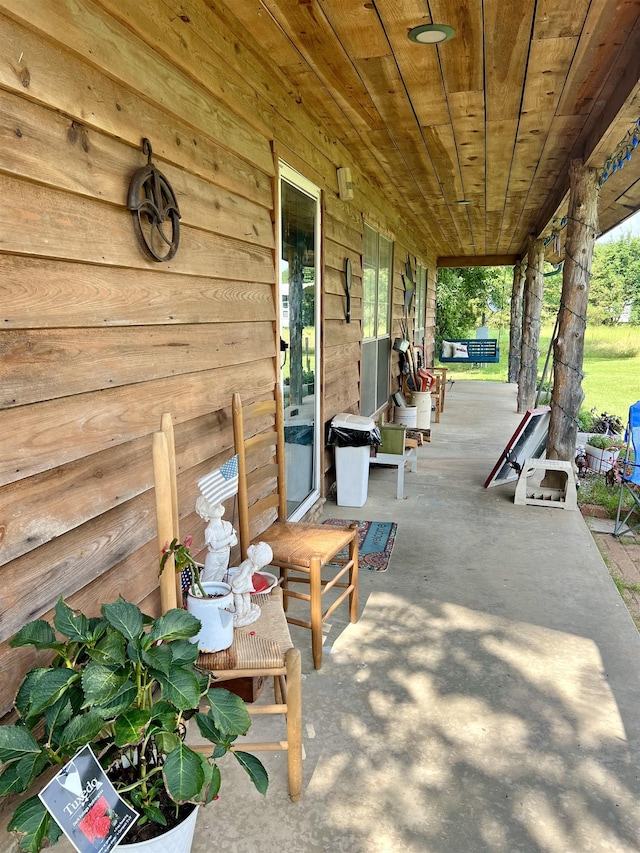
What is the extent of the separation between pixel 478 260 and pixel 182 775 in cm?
1209

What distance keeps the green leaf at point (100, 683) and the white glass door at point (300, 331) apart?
2074mm

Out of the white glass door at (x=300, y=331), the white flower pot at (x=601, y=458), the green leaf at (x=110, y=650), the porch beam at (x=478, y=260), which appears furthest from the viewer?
the porch beam at (x=478, y=260)

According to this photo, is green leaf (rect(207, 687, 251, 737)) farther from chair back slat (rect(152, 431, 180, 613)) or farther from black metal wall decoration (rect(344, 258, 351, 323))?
black metal wall decoration (rect(344, 258, 351, 323))

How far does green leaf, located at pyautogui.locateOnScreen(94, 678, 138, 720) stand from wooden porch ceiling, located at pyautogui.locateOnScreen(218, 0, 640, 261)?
2.18 metres

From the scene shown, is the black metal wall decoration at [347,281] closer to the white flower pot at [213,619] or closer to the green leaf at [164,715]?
the white flower pot at [213,619]

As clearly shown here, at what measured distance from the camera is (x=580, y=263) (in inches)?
166

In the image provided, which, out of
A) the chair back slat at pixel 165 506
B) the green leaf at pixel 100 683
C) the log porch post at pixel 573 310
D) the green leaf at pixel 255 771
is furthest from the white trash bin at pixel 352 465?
the green leaf at pixel 100 683

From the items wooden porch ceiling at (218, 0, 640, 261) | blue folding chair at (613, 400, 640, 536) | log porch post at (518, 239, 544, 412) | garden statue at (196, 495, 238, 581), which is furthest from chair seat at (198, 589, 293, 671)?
log porch post at (518, 239, 544, 412)

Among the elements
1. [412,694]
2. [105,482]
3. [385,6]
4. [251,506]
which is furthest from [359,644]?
[385,6]

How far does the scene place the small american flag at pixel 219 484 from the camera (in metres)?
1.75

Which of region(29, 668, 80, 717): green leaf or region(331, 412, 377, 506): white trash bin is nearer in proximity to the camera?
region(29, 668, 80, 717): green leaf

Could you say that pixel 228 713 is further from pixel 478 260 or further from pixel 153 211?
pixel 478 260

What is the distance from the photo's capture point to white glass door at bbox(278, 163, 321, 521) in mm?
3094

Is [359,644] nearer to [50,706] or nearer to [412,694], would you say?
[412,694]
